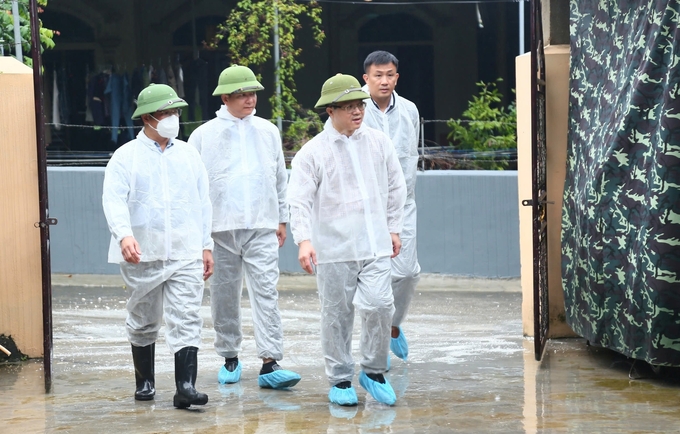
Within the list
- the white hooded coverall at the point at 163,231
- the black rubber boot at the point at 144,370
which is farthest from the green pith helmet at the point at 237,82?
the black rubber boot at the point at 144,370

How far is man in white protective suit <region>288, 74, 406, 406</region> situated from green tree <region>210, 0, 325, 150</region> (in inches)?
292

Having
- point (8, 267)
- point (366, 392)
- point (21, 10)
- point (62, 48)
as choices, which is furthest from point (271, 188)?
point (62, 48)

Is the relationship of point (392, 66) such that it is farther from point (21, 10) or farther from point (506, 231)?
point (21, 10)

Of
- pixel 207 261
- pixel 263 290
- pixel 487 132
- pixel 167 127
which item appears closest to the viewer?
pixel 167 127

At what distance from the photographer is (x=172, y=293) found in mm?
5926

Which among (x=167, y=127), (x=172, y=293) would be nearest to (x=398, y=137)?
(x=167, y=127)

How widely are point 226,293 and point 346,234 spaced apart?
109cm

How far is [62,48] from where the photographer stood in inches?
588

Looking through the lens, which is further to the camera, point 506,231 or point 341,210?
point 506,231

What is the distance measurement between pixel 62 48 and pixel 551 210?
926 centimetres

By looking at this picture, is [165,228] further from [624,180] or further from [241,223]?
[624,180]

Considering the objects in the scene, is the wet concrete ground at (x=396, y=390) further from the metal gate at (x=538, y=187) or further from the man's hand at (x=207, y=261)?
the man's hand at (x=207, y=261)

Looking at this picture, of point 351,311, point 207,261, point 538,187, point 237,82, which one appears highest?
point 237,82

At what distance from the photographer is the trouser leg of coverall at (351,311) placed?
19.2 ft
